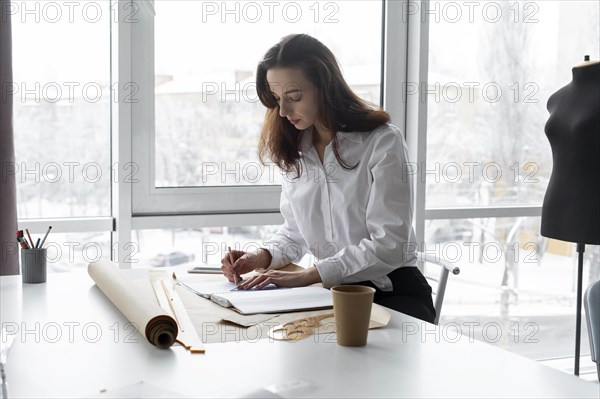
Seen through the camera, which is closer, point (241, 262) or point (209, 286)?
point (209, 286)

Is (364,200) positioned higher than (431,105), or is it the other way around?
(431,105)

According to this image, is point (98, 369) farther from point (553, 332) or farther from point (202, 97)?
point (553, 332)

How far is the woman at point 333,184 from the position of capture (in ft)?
Result: 6.39

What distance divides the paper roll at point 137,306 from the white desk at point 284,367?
3cm

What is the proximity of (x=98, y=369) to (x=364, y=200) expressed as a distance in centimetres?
111

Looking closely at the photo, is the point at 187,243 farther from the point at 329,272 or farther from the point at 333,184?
the point at 329,272

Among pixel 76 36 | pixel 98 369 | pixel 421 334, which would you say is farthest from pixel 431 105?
pixel 98 369

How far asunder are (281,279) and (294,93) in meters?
0.62

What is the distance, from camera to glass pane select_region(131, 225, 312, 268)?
2879 millimetres

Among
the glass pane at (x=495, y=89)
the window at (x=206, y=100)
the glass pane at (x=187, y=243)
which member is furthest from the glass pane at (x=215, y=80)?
the glass pane at (x=495, y=89)

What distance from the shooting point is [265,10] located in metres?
2.95

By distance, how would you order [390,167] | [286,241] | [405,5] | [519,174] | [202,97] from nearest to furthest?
1. [390,167]
2. [286,241]
3. [202,97]
4. [405,5]
5. [519,174]

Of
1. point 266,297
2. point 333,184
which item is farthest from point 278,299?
point 333,184

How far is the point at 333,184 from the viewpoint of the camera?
217 centimetres
